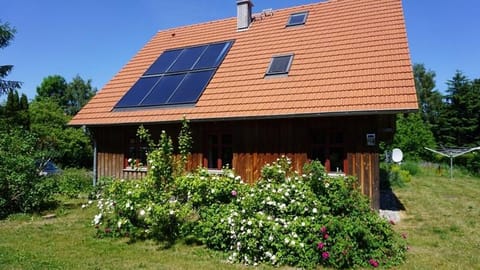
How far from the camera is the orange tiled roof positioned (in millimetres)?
10023

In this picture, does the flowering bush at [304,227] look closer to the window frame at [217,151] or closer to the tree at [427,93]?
the window frame at [217,151]

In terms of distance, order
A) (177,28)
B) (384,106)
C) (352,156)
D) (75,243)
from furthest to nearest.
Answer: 1. (177,28)
2. (352,156)
3. (384,106)
4. (75,243)

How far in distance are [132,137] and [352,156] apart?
24.4ft

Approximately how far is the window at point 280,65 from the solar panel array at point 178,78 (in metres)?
2.02

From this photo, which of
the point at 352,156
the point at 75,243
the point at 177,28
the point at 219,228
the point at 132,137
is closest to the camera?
the point at 219,228

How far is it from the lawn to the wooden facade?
1823mm

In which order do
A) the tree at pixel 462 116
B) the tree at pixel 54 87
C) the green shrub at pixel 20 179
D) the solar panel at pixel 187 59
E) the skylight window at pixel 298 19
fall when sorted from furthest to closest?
the tree at pixel 54 87 < the tree at pixel 462 116 < the skylight window at pixel 298 19 < the solar panel at pixel 187 59 < the green shrub at pixel 20 179

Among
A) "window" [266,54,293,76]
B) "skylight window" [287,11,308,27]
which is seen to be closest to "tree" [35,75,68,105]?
"skylight window" [287,11,308,27]

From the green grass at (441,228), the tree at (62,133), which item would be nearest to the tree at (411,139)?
the green grass at (441,228)

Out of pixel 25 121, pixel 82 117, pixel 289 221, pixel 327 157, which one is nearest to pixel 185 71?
pixel 82 117

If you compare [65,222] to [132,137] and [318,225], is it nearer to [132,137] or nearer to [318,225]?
[132,137]

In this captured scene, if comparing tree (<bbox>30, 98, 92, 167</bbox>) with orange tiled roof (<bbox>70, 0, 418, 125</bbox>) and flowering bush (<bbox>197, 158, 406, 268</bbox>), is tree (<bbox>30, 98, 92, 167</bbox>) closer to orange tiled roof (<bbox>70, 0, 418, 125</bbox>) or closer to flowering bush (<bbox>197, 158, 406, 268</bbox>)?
orange tiled roof (<bbox>70, 0, 418, 125</bbox>)

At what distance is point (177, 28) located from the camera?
17.8 metres

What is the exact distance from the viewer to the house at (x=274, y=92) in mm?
9914
